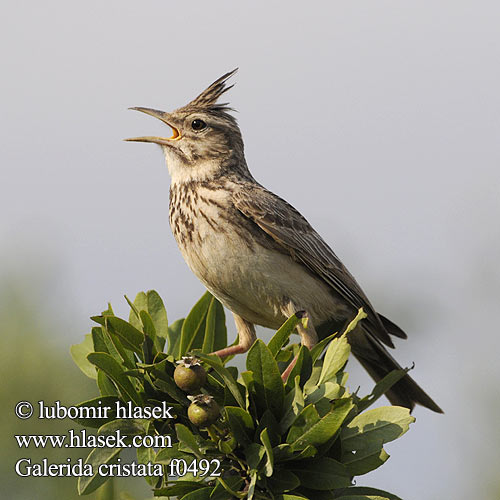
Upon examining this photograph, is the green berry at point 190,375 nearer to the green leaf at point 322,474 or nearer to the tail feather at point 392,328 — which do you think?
the green leaf at point 322,474

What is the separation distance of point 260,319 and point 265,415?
2.22 m

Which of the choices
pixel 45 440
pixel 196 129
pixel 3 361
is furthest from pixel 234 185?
pixel 3 361

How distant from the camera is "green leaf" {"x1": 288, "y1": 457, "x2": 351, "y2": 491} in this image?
9.90ft

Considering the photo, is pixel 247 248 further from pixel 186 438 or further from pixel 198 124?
pixel 186 438

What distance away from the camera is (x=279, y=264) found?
5.26 meters

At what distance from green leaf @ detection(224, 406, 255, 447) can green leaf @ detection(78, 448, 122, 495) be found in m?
0.59

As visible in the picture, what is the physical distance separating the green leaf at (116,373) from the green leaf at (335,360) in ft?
2.84

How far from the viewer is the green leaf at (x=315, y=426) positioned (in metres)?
2.96

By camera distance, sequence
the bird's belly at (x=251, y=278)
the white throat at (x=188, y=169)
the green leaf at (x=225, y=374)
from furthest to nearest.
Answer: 1. the white throat at (x=188, y=169)
2. the bird's belly at (x=251, y=278)
3. the green leaf at (x=225, y=374)

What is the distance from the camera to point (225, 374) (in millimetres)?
3066

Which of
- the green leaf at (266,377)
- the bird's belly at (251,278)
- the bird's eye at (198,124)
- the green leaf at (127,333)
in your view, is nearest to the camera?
the green leaf at (266,377)

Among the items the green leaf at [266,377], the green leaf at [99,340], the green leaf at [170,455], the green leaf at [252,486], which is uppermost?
the green leaf at [99,340]

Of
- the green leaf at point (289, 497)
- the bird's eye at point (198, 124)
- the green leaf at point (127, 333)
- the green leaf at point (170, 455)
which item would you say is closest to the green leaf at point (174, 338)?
the green leaf at point (127, 333)

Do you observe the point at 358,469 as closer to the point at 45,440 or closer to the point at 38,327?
the point at 45,440
